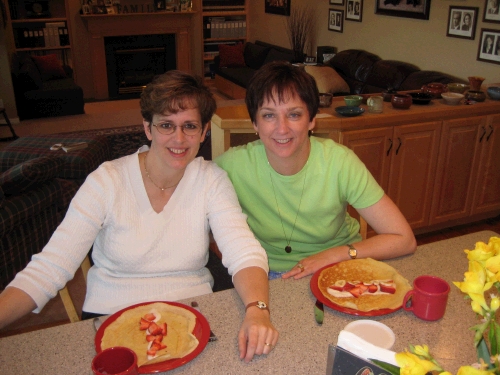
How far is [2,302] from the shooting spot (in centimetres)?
118

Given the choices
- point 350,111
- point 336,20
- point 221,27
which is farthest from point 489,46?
point 221,27

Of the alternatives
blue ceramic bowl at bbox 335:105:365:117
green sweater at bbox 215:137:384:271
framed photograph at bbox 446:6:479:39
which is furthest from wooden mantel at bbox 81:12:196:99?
green sweater at bbox 215:137:384:271

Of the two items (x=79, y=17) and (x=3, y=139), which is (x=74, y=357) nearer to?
(x=3, y=139)

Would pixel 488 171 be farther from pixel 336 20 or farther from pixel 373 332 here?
pixel 336 20

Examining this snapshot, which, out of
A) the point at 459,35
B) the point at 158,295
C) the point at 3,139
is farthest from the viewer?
the point at 3,139

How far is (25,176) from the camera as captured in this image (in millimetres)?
2607

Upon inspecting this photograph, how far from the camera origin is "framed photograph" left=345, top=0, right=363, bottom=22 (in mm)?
5293

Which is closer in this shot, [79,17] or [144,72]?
[79,17]

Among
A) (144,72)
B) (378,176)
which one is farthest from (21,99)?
(378,176)

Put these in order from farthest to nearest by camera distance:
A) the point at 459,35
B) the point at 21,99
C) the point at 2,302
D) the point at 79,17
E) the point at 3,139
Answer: the point at 79,17 → the point at 21,99 → the point at 3,139 → the point at 459,35 → the point at 2,302

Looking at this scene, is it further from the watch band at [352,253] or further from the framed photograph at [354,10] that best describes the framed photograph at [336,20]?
the watch band at [352,253]

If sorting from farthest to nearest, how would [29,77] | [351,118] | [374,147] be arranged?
[29,77], [374,147], [351,118]

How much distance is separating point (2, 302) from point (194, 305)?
46cm

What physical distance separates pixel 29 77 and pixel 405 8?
4.43 metres
